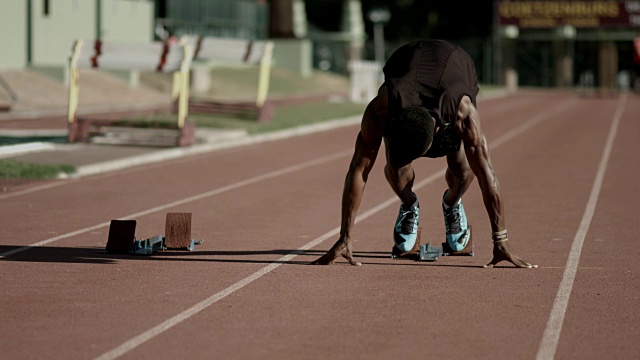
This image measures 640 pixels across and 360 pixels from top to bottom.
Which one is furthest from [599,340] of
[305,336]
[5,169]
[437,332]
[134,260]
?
[5,169]

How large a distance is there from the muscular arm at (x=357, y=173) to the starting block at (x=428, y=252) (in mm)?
595

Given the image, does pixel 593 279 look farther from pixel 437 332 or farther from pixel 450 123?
pixel 437 332

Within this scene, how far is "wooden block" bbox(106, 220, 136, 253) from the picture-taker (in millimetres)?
11555

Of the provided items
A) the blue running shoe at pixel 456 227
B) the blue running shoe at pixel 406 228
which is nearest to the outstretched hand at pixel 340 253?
the blue running shoe at pixel 406 228

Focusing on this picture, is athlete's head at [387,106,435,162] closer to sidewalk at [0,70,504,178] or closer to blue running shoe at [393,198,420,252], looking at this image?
blue running shoe at [393,198,420,252]

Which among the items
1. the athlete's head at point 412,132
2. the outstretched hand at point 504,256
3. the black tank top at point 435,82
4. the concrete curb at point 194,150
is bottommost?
the concrete curb at point 194,150

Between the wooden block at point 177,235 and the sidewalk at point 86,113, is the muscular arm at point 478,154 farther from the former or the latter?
the sidewalk at point 86,113

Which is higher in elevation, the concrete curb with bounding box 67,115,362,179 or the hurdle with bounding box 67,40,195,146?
the hurdle with bounding box 67,40,195,146

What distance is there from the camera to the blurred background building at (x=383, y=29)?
4806cm

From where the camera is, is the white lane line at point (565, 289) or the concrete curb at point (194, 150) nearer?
the white lane line at point (565, 289)

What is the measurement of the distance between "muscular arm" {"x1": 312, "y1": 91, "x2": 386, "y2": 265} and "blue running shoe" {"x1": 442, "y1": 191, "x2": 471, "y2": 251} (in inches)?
40.3

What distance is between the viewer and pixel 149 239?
1166 cm

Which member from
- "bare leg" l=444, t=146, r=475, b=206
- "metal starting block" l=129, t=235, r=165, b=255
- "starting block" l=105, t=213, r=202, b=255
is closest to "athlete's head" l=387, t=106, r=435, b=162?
"bare leg" l=444, t=146, r=475, b=206

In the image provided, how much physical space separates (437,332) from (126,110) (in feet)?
106
